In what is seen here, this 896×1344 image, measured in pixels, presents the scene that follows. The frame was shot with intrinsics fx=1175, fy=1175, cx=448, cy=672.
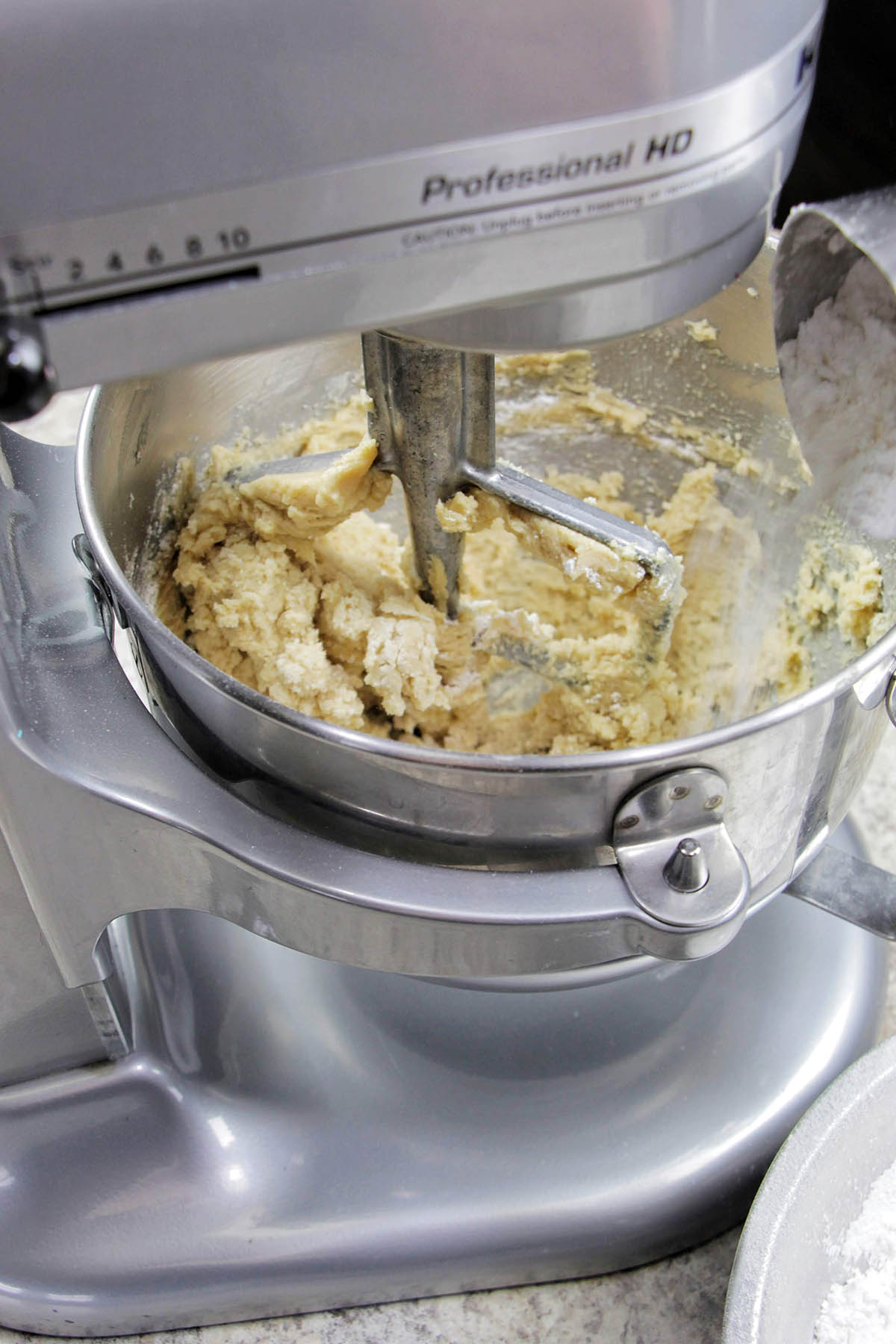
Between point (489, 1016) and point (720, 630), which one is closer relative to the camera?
point (489, 1016)

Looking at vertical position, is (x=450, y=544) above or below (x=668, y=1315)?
above

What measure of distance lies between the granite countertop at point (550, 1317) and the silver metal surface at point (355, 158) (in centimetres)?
54

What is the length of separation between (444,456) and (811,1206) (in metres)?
0.40

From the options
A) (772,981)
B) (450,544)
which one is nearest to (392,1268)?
(772,981)

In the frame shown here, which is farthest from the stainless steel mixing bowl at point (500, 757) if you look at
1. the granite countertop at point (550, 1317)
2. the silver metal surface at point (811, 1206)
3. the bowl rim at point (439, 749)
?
the granite countertop at point (550, 1317)

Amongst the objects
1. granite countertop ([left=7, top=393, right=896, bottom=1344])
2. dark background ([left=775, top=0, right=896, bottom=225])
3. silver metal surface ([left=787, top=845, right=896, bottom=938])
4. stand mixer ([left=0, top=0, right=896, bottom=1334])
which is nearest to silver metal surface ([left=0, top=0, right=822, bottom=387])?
stand mixer ([left=0, top=0, right=896, bottom=1334])

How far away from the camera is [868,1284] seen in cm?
59

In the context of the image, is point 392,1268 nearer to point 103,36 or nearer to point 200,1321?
point 200,1321

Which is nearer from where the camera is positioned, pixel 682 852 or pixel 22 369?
pixel 22 369

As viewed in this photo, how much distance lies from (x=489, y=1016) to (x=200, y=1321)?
226mm

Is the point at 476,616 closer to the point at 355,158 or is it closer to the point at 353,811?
the point at 353,811

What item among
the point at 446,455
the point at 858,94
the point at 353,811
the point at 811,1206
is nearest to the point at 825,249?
the point at 858,94

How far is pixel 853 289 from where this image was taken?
458 mm

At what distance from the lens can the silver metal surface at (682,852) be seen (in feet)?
1.56
